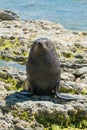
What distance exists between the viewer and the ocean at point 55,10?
22.0 metres

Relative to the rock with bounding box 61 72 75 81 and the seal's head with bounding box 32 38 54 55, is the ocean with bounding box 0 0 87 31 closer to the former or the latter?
the rock with bounding box 61 72 75 81

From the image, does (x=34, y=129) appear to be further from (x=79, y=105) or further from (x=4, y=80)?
(x=4, y=80)

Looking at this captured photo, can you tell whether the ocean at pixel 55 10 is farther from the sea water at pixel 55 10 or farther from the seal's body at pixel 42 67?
the seal's body at pixel 42 67

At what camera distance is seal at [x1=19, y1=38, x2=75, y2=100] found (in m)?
7.07

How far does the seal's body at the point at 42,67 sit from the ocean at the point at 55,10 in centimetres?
1299

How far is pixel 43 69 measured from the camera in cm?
710

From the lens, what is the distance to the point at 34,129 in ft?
21.0

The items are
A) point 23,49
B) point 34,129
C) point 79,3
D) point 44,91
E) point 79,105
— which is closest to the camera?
point 34,129

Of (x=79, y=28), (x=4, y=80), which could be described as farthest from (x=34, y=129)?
(x=79, y=28)

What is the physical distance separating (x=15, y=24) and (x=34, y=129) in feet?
32.4

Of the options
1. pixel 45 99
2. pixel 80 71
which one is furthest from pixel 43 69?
pixel 80 71

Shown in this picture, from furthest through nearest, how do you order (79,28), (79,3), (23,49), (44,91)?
(79,3)
(79,28)
(23,49)
(44,91)

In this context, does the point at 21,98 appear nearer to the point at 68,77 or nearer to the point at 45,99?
the point at 45,99

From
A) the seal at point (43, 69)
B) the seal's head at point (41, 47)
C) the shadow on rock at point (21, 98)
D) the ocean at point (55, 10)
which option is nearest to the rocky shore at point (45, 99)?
the shadow on rock at point (21, 98)
